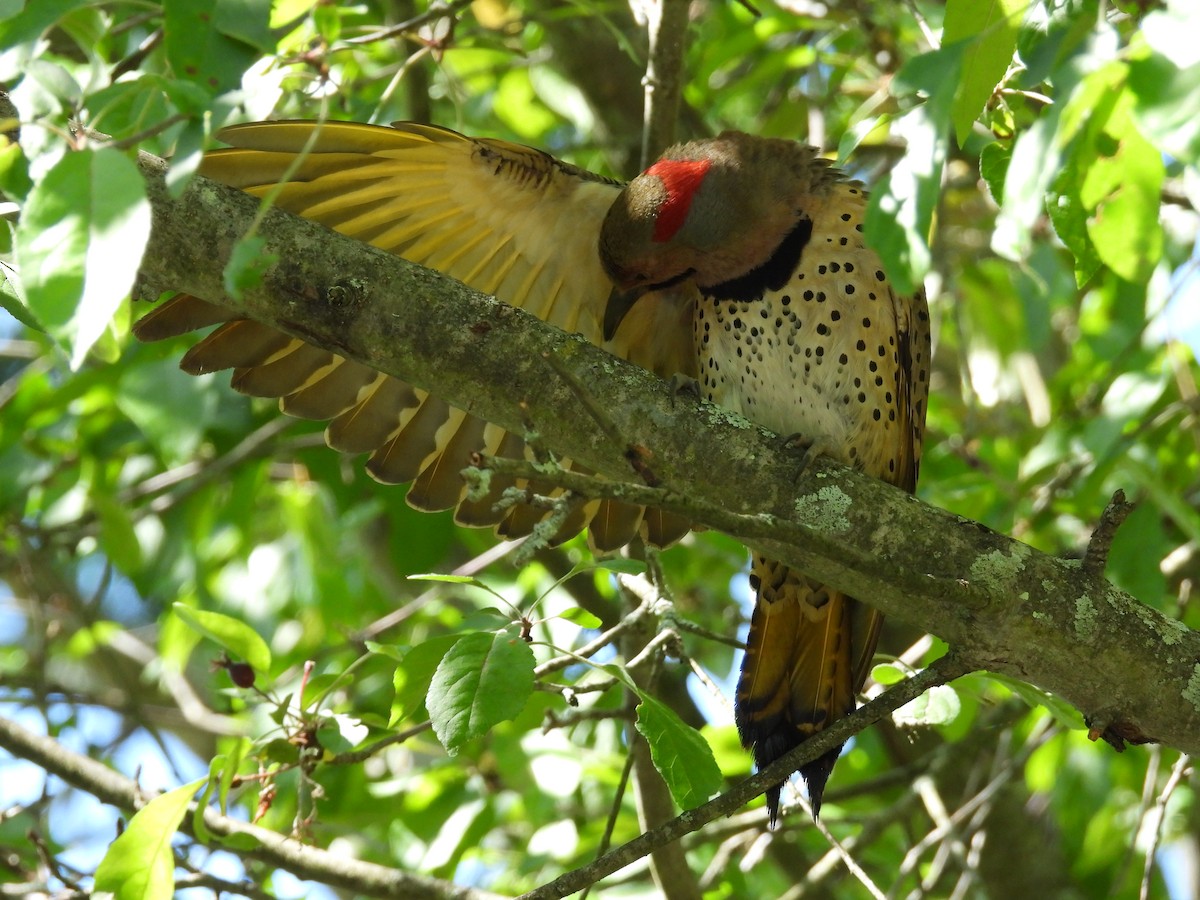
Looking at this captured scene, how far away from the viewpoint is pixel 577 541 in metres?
4.25

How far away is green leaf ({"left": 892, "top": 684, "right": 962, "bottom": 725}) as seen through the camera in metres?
2.62

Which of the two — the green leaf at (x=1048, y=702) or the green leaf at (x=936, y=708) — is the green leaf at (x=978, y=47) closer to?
the green leaf at (x=1048, y=702)

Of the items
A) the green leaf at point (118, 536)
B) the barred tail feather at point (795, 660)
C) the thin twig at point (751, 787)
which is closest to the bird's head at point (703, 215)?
the barred tail feather at point (795, 660)

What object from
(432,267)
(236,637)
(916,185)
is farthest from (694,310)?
(916,185)

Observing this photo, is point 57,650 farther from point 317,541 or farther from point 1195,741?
point 1195,741

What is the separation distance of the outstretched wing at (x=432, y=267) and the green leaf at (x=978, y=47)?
1543 mm

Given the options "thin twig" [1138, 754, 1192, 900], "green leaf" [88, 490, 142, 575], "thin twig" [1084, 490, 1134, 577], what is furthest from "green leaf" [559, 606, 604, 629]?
"green leaf" [88, 490, 142, 575]

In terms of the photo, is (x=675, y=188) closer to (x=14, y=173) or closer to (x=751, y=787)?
(x=751, y=787)

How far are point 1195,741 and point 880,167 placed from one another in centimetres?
321

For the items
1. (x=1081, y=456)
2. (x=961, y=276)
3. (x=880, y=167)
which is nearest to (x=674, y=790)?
(x=1081, y=456)

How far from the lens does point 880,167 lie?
5.05m

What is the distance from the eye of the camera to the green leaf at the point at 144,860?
245 centimetres

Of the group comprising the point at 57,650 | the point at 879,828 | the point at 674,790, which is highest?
the point at 674,790

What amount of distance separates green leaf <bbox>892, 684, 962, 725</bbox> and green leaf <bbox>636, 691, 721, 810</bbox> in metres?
0.48
